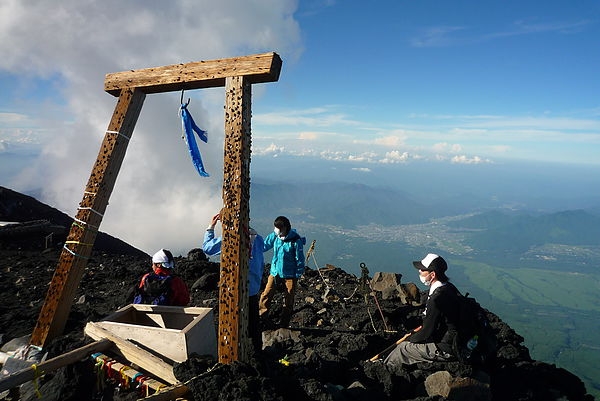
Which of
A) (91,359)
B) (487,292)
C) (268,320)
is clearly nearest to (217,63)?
(91,359)

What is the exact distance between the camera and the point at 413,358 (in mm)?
5605

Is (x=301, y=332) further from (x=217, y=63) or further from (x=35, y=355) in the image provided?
(x=217, y=63)

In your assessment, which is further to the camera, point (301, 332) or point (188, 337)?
point (301, 332)

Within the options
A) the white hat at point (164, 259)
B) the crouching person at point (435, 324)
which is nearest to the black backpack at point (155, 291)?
the white hat at point (164, 259)

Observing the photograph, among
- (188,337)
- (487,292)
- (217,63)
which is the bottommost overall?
(487,292)

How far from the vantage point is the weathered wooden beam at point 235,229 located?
4.21 metres

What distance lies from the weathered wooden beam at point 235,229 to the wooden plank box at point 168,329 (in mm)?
334

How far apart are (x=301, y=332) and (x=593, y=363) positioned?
5087 inches

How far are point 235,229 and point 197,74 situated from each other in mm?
2244

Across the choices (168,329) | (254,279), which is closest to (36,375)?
(168,329)

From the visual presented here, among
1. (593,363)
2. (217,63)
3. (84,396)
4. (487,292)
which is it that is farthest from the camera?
(487,292)

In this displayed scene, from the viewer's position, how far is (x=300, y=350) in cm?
633

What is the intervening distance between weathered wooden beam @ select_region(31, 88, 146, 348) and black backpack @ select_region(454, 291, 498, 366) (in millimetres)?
5506

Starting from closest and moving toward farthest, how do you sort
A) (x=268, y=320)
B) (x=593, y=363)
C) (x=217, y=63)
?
(x=217, y=63), (x=268, y=320), (x=593, y=363)
